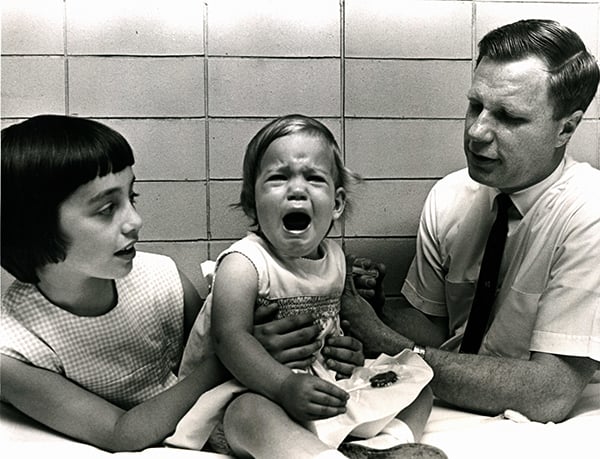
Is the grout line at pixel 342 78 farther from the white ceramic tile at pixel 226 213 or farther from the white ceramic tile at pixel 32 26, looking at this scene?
the white ceramic tile at pixel 32 26

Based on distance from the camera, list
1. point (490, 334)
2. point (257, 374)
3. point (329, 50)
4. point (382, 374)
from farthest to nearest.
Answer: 1. point (329, 50)
2. point (490, 334)
3. point (382, 374)
4. point (257, 374)

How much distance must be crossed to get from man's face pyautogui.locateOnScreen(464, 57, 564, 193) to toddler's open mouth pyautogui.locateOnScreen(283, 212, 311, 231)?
0.43m

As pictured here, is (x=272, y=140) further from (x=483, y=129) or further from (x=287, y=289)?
(x=483, y=129)

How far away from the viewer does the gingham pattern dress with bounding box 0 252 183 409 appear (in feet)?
4.56

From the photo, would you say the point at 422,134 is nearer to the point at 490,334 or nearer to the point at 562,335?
the point at 490,334

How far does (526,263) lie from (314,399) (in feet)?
2.16

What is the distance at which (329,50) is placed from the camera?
1.91 m

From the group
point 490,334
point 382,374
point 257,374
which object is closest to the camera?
point 257,374

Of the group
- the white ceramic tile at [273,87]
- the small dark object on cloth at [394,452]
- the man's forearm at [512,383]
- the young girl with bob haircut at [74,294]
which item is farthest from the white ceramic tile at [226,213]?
the small dark object on cloth at [394,452]

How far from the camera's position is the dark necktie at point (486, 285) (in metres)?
1.71

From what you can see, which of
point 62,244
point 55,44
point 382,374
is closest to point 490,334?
point 382,374

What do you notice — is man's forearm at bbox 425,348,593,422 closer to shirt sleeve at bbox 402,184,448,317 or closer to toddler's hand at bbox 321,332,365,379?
toddler's hand at bbox 321,332,365,379

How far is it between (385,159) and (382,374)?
69 cm

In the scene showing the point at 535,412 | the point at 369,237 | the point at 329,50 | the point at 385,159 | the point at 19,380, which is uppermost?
the point at 329,50
